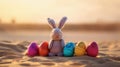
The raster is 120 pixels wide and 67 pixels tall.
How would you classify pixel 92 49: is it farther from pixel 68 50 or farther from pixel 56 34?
pixel 56 34

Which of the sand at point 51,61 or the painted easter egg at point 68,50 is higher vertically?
the painted easter egg at point 68,50

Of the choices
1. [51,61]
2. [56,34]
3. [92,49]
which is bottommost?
[51,61]

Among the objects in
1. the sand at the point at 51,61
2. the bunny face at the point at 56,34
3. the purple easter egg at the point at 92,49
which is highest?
the bunny face at the point at 56,34

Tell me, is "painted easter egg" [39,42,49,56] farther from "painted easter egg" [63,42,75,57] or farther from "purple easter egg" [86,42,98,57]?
"purple easter egg" [86,42,98,57]

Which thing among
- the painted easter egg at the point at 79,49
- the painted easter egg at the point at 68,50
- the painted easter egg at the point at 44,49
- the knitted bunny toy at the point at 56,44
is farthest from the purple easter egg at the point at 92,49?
the painted easter egg at the point at 44,49

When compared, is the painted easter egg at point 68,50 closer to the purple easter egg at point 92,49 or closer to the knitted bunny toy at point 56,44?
the knitted bunny toy at point 56,44

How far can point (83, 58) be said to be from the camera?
14.9 feet

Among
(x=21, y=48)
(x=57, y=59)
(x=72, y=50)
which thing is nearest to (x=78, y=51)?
(x=72, y=50)

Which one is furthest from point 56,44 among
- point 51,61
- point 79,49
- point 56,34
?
point 51,61

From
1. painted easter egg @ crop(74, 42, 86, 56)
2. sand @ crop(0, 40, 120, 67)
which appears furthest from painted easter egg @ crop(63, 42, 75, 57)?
sand @ crop(0, 40, 120, 67)

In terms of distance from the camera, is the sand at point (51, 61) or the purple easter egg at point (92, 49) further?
the purple easter egg at point (92, 49)

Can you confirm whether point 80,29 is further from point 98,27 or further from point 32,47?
point 32,47

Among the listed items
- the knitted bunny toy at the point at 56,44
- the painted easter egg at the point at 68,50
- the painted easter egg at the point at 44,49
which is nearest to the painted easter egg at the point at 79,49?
the painted easter egg at the point at 68,50

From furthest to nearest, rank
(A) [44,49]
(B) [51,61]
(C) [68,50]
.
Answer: (A) [44,49]
(C) [68,50]
(B) [51,61]
